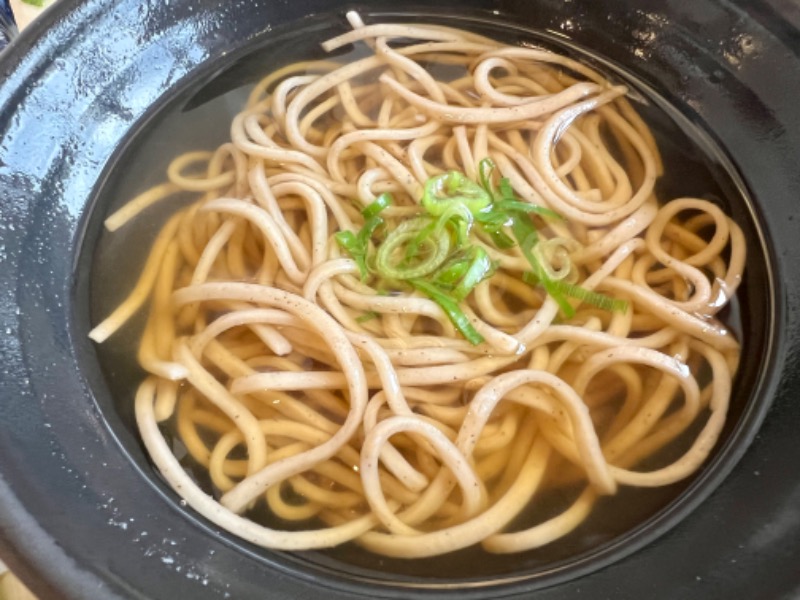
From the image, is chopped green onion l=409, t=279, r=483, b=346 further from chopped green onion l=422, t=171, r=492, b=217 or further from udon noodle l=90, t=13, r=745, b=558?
chopped green onion l=422, t=171, r=492, b=217

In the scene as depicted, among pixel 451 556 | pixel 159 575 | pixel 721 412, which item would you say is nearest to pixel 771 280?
pixel 721 412

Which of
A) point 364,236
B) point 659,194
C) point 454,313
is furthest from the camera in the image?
point 659,194

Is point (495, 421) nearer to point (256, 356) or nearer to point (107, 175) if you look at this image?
point (256, 356)

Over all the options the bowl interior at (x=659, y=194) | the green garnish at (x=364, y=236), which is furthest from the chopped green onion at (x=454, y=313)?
the bowl interior at (x=659, y=194)

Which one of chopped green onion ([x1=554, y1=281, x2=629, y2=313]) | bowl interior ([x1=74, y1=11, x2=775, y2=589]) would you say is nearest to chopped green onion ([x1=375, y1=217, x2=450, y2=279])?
chopped green onion ([x1=554, y1=281, x2=629, y2=313])

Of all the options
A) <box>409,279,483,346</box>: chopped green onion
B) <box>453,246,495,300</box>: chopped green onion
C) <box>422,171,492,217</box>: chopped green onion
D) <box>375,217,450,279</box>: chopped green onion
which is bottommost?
<box>409,279,483,346</box>: chopped green onion

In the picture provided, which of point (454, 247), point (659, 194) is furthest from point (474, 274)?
point (659, 194)

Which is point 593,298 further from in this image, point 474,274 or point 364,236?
point 364,236
